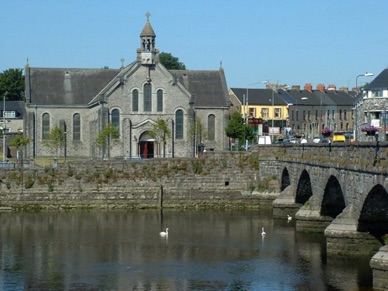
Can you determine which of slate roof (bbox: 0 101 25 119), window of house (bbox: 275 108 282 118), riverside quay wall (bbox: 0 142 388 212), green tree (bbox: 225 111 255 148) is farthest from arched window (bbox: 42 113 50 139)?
window of house (bbox: 275 108 282 118)

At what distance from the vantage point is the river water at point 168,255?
4312 centimetres

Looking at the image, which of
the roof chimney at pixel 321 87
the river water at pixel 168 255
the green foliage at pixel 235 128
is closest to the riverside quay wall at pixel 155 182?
the river water at pixel 168 255

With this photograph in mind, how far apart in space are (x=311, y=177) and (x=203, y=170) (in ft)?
63.4

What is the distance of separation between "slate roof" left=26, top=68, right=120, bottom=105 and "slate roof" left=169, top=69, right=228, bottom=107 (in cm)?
785

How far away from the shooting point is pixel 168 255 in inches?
1999

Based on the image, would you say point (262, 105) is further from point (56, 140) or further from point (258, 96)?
point (56, 140)

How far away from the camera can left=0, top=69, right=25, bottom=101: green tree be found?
165m

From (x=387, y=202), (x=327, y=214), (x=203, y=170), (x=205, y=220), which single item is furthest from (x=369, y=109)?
(x=387, y=202)

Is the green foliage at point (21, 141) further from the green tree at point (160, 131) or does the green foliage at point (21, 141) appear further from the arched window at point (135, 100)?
the green tree at point (160, 131)

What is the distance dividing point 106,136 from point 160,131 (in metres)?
5.58

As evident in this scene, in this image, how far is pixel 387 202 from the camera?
44.2 meters

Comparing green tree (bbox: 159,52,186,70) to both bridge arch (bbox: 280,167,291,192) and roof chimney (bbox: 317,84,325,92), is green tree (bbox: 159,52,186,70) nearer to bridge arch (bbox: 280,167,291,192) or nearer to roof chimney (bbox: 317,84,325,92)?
roof chimney (bbox: 317,84,325,92)

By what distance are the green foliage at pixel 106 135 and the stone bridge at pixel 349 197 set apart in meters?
38.3

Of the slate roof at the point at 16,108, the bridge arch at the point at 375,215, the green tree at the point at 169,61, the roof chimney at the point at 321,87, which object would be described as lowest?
the bridge arch at the point at 375,215
